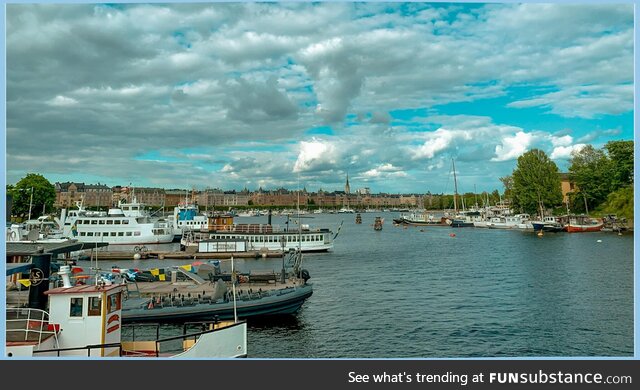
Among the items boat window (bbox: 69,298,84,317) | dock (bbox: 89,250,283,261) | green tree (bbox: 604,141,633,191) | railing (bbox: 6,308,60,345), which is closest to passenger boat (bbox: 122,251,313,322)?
boat window (bbox: 69,298,84,317)

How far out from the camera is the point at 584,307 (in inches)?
1094

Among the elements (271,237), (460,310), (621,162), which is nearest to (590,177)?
(621,162)

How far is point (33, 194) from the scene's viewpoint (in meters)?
93.5

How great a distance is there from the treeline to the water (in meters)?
49.0

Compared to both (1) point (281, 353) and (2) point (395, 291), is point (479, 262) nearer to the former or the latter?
(2) point (395, 291)

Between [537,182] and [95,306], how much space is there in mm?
107200

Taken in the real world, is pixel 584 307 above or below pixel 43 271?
below

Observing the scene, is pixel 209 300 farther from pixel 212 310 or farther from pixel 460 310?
pixel 460 310

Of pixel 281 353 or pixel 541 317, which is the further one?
pixel 541 317

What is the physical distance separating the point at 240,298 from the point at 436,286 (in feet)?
53.4

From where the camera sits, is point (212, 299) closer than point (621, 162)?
Yes

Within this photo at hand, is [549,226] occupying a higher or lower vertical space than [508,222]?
lower

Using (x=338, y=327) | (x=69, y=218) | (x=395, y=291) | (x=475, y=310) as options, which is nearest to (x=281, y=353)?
(x=338, y=327)
